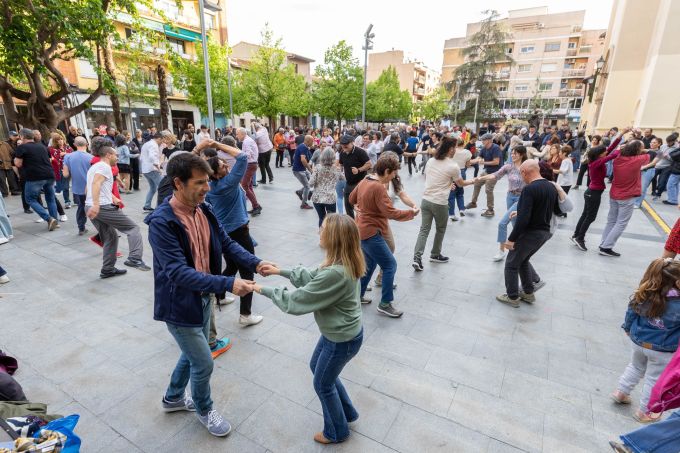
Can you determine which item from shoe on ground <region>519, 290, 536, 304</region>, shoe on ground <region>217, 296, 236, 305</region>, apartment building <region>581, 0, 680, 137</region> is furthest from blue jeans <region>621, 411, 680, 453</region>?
apartment building <region>581, 0, 680, 137</region>

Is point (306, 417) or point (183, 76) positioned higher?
point (183, 76)

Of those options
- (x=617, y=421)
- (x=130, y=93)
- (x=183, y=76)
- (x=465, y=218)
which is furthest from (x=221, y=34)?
(x=617, y=421)

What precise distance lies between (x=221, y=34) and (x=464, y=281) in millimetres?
39894

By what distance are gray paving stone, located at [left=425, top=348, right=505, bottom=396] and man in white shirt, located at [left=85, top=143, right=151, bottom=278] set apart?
183 inches

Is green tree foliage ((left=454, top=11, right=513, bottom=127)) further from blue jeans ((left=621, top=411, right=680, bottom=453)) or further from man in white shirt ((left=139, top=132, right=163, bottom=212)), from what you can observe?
blue jeans ((left=621, top=411, right=680, bottom=453))

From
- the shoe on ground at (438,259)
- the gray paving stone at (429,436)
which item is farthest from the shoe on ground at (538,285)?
the gray paving stone at (429,436)

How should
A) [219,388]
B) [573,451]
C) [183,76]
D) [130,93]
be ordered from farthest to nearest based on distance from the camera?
[183,76] → [130,93] → [219,388] → [573,451]

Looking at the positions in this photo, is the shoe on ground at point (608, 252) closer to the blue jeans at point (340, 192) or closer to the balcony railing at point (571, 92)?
the blue jeans at point (340, 192)

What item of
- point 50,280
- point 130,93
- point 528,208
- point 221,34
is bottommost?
point 50,280

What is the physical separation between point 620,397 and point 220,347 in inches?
145

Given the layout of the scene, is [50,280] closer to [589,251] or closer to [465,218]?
[465,218]

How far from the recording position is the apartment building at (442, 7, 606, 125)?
172 feet

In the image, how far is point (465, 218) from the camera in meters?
8.69

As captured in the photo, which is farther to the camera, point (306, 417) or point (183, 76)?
point (183, 76)
